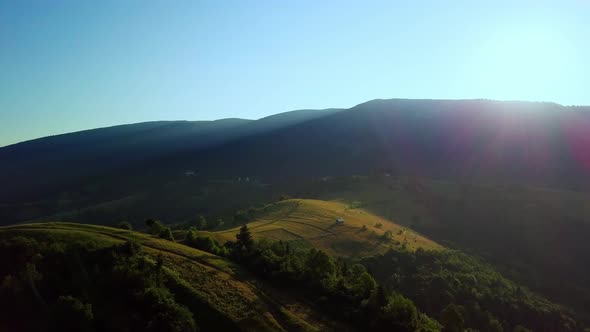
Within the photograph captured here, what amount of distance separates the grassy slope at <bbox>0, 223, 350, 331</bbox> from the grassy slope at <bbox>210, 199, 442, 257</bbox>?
25.5 m

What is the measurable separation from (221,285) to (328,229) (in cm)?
5049

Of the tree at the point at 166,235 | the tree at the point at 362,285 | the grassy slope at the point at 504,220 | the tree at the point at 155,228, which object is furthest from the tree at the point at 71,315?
the grassy slope at the point at 504,220

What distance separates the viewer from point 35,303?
2575 cm

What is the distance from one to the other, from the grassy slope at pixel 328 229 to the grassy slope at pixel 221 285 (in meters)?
25.5

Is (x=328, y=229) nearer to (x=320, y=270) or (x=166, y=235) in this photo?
(x=320, y=270)

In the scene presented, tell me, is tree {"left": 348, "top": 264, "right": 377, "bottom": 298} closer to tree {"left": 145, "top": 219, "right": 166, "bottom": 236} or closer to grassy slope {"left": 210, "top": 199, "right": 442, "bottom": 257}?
tree {"left": 145, "top": 219, "right": 166, "bottom": 236}

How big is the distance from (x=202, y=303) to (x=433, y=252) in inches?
2331

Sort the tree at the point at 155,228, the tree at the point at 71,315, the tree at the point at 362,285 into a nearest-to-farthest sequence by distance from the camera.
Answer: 1. the tree at the point at 71,315
2. the tree at the point at 362,285
3. the tree at the point at 155,228

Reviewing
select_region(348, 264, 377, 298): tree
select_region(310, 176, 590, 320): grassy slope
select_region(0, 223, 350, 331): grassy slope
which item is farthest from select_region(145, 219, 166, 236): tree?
select_region(310, 176, 590, 320): grassy slope

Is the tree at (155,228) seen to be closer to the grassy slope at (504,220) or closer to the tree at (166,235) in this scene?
the tree at (166,235)

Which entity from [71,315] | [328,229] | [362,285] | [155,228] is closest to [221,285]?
[71,315]

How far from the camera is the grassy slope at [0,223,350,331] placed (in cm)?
3039

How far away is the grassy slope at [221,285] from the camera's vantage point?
30.4 meters

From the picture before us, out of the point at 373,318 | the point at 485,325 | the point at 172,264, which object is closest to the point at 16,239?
the point at 172,264
